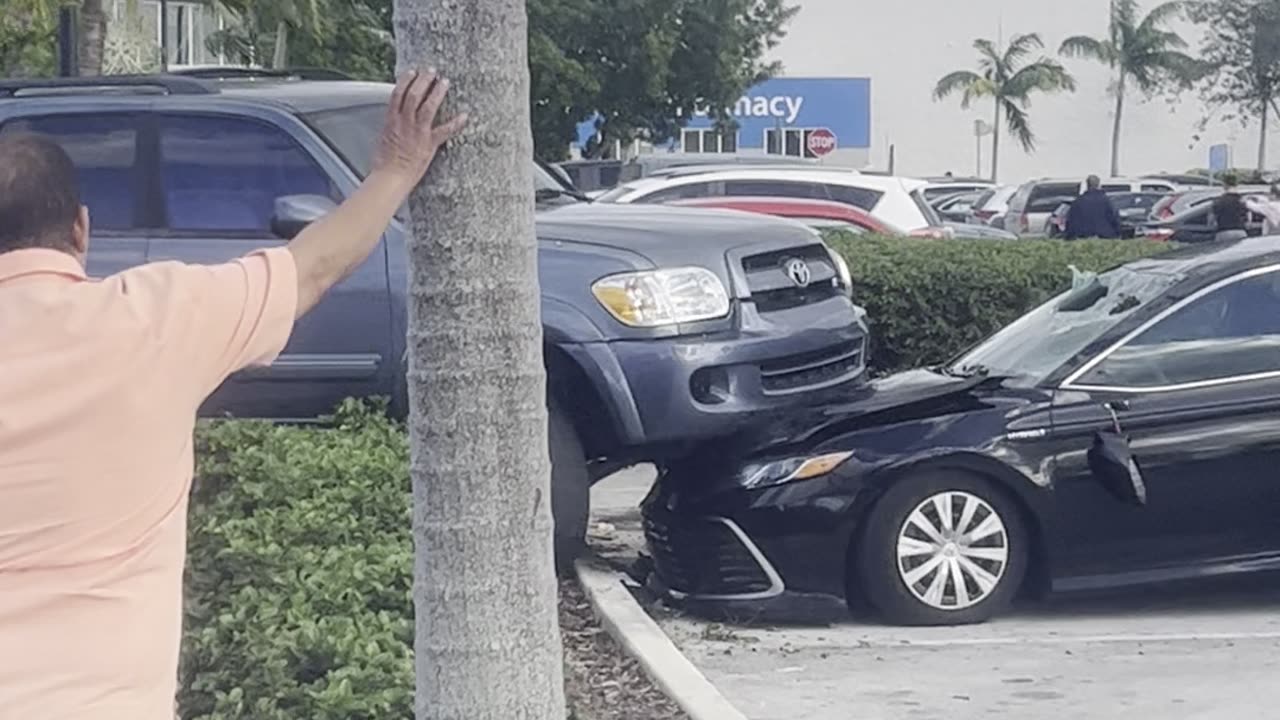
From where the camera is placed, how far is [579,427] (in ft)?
26.1

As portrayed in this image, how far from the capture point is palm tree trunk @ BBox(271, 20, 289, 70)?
61.8 feet

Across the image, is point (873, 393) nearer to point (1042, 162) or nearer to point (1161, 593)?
point (1161, 593)

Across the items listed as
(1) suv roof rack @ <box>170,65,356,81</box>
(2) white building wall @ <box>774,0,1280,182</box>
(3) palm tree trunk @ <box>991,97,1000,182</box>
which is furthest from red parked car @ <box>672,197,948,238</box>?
(2) white building wall @ <box>774,0,1280,182</box>

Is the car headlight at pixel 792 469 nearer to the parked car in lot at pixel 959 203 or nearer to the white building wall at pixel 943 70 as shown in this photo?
the parked car in lot at pixel 959 203

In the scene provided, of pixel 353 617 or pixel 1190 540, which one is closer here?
pixel 353 617

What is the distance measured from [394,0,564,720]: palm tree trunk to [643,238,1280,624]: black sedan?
3.72m

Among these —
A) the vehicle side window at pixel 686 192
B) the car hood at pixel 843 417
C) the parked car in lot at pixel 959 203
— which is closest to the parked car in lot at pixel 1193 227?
the vehicle side window at pixel 686 192

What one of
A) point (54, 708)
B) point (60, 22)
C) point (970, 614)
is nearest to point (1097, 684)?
point (970, 614)

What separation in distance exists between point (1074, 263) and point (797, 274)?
5187mm

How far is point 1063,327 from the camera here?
8.82 metres

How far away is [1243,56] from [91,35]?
52.5m

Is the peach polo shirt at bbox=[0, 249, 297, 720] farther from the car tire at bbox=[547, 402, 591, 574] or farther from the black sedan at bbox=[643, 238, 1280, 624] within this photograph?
the black sedan at bbox=[643, 238, 1280, 624]

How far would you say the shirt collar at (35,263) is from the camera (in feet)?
9.74

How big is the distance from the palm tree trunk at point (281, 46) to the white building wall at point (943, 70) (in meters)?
46.8
